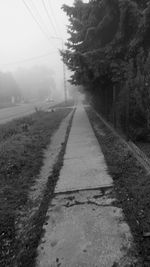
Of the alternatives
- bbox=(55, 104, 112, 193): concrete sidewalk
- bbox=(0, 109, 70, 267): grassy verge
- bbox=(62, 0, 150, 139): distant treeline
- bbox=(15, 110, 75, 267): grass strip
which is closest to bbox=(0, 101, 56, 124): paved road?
bbox=(62, 0, 150, 139): distant treeline

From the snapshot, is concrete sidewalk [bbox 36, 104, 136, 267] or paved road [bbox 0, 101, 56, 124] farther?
paved road [bbox 0, 101, 56, 124]

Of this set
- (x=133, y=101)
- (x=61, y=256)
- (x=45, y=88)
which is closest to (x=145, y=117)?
(x=133, y=101)

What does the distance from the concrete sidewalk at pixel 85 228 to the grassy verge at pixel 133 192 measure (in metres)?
0.11

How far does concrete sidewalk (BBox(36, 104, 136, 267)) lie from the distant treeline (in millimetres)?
2850

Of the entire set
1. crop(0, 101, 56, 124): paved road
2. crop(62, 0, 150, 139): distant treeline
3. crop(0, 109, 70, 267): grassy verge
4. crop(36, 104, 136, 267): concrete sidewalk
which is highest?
crop(62, 0, 150, 139): distant treeline

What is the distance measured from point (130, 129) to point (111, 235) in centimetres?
523

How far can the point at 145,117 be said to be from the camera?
7.51m

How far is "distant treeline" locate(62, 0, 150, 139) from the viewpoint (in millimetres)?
7609

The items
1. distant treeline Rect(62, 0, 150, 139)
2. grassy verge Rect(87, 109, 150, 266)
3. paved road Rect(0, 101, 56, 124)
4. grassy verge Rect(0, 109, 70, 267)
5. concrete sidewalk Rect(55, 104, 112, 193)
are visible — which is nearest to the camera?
grassy verge Rect(87, 109, 150, 266)

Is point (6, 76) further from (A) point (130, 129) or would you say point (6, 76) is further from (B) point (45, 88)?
(A) point (130, 129)

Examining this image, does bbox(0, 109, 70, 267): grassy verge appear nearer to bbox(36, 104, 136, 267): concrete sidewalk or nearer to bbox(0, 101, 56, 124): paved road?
bbox(36, 104, 136, 267): concrete sidewalk

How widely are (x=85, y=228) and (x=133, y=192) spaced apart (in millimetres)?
1346

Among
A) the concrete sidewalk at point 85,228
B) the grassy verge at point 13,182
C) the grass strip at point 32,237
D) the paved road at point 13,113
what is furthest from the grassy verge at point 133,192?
the paved road at point 13,113

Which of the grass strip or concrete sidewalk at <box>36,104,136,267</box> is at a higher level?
concrete sidewalk at <box>36,104,136,267</box>
